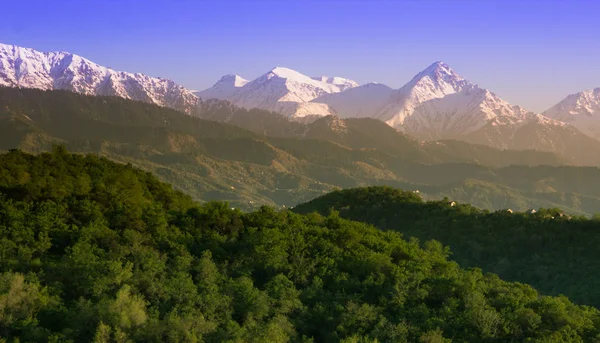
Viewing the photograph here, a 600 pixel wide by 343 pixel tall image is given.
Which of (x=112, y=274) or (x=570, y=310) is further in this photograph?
(x=570, y=310)

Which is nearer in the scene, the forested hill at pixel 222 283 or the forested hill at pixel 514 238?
the forested hill at pixel 222 283

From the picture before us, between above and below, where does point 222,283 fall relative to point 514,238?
above

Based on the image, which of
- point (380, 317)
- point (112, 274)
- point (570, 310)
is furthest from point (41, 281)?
point (570, 310)

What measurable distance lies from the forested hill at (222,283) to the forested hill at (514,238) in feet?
83.1

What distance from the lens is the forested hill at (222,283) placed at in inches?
1949

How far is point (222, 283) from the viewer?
58.5 meters

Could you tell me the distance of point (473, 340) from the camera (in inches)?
2152

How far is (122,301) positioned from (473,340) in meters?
24.6

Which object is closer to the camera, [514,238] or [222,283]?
[222,283]

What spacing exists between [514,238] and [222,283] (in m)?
62.0

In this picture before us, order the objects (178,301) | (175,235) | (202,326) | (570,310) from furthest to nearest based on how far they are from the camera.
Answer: (175,235), (570,310), (178,301), (202,326)

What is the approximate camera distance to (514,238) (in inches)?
4281

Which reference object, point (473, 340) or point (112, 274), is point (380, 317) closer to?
point (473, 340)

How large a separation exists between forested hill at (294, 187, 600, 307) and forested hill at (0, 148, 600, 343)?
25336 millimetres
